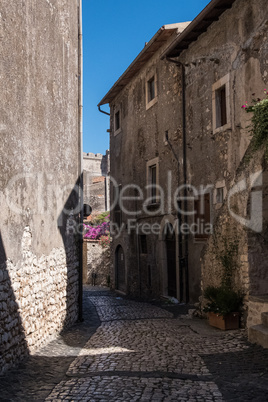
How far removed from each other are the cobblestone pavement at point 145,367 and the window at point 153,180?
6.90m

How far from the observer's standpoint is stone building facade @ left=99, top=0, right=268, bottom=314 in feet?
30.7

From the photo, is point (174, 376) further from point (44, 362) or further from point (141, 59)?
point (141, 59)

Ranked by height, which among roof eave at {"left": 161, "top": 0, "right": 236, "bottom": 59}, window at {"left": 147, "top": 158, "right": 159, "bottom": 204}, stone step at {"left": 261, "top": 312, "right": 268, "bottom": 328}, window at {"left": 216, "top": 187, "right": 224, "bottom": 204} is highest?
roof eave at {"left": 161, "top": 0, "right": 236, "bottom": 59}

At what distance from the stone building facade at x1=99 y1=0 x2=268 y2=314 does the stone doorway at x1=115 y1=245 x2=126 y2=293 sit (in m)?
0.04

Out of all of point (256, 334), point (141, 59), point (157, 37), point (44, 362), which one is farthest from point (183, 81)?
point (44, 362)

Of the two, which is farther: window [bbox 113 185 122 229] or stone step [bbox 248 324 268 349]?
window [bbox 113 185 122 229]

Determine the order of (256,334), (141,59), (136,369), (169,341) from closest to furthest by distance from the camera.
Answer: (136,369) < (256,334) < (169,341) < (141,59)

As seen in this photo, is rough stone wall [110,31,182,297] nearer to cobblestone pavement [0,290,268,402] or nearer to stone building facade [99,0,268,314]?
stone building facade [99,0,268,314]

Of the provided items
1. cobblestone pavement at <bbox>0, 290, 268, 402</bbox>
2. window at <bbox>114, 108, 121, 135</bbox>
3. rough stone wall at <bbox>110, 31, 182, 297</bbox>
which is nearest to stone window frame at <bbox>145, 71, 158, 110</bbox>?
rough stone wall at <bbox>110, 31, 182, 297</bbox>

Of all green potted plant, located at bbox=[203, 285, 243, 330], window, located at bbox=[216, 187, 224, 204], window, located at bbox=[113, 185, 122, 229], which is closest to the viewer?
green potted plant, located at bbox=[203, 285, 243, 330]

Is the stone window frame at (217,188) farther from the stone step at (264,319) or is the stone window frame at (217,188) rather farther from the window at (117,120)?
the window at (117,120)

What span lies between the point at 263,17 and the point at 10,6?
536 cm

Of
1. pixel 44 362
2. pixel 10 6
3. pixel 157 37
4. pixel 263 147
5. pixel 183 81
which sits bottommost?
pixel 44 362

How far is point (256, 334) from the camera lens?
254 inches
